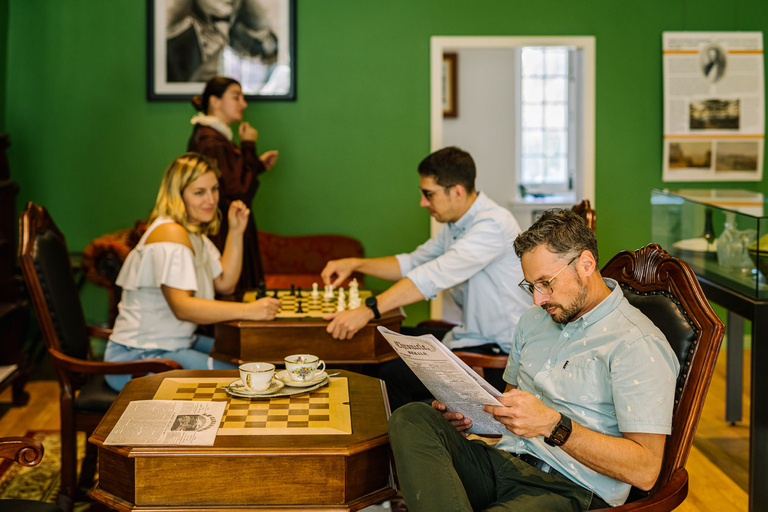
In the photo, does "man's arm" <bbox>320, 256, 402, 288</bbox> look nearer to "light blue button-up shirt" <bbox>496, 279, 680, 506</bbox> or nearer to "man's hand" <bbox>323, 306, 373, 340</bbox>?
"man's hand" <bbox>323, 306, 373, 340</bbox>

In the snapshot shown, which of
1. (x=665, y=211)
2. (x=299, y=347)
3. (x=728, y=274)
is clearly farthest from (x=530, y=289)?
(x=665, y=211)

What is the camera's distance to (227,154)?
4.34 meters

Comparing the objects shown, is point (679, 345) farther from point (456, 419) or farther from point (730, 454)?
point (730, 454)

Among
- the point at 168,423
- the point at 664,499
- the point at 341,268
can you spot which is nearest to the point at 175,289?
the point at 341,268

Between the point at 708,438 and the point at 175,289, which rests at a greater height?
the point at 175,289

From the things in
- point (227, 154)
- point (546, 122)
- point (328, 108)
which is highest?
point (546, 122)

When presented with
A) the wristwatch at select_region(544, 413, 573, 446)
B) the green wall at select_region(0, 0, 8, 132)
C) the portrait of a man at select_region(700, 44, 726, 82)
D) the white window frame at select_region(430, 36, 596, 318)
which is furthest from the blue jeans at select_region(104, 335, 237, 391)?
the portrait of a man at select_region(700, 44, 726, 82)

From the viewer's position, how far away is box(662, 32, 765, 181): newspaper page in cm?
546

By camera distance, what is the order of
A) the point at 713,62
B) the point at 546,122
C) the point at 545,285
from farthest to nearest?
the point at 546,122 → the point at 713,62 → the point at 545,285

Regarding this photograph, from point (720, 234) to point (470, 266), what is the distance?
112 cm

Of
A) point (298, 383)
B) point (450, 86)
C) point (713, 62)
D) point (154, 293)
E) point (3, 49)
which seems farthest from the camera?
point (450, 86)

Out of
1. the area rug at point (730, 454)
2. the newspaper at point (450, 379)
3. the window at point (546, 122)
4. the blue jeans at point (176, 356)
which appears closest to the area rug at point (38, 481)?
the blue jeans at point (176, 356)

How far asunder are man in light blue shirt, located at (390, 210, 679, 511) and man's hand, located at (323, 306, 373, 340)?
2.51ft

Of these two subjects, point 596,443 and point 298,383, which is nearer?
point 596,443
